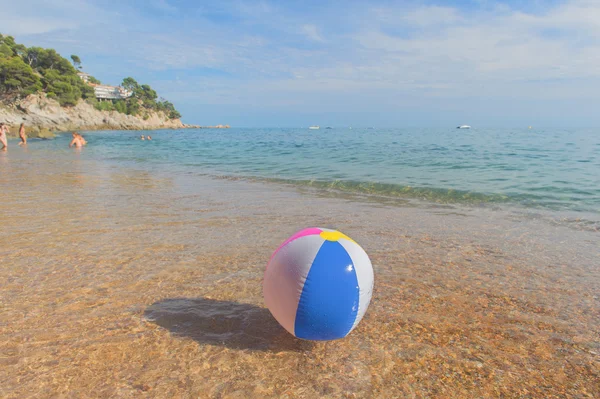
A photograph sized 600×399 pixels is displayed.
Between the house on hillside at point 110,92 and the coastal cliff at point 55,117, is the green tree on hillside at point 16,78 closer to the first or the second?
the coastal cliff at point 55,117

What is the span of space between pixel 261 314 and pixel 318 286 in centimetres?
131

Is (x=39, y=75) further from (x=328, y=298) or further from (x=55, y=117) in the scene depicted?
(x=328, y=298)

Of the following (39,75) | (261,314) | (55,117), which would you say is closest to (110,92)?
(39,75)

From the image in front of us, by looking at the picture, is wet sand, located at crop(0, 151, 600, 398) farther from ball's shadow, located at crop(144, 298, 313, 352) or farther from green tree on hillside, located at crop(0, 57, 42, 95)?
green tree on hillside, located at crop(0, 57, 42, 95)

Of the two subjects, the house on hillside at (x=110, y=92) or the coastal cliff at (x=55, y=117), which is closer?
the coastal cliff at (x=55, y=117)

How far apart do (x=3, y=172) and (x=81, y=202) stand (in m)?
8.14

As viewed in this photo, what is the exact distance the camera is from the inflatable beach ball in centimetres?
277

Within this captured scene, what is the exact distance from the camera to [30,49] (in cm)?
7650

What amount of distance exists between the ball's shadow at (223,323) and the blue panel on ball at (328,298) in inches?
19.9

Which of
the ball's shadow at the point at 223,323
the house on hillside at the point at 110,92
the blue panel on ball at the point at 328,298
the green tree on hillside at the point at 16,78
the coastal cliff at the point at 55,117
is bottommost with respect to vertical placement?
the ball's shadow at the point at 223,323

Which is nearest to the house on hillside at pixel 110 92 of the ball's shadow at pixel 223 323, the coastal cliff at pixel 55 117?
the coastal cliff at pixel 55 117

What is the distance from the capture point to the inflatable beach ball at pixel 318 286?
277cm

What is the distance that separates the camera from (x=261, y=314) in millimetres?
3812

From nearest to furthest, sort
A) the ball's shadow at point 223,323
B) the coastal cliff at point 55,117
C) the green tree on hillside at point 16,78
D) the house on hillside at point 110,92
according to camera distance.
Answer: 1. the ball's shadow at point 223,323
2. the coastal cliff at point 55,117
3. the green tree on hillside at point 16,78
4. the house on hillside at point 110,92
